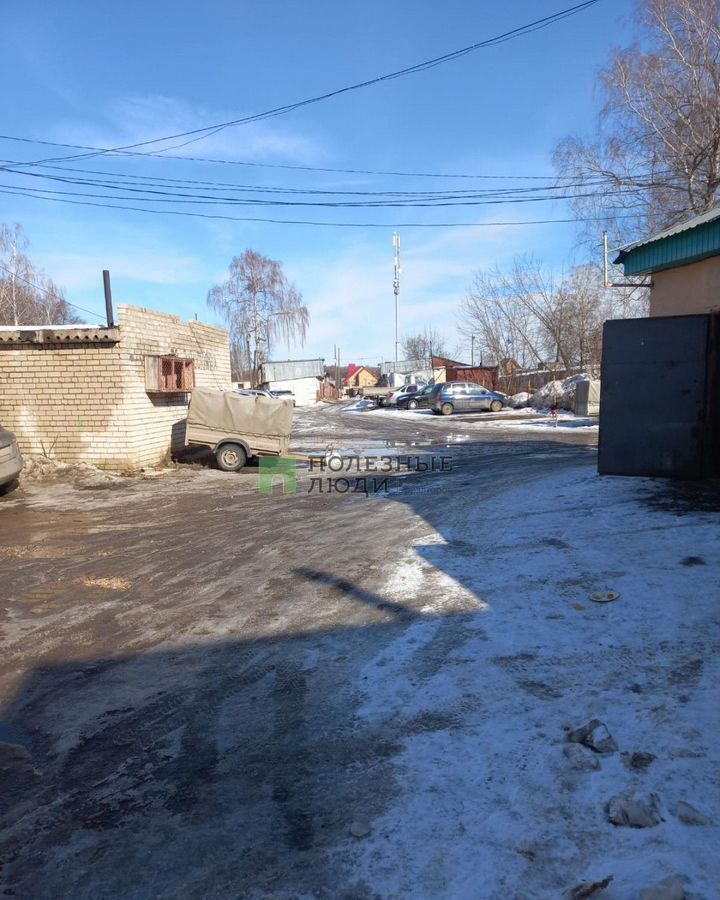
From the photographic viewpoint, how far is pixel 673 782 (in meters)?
2.51

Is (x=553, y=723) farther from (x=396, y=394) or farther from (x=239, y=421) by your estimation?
(x=396, y=394)

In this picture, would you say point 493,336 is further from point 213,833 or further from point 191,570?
point 213,833

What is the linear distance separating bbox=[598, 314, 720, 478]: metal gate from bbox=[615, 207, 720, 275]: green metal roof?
1108mm

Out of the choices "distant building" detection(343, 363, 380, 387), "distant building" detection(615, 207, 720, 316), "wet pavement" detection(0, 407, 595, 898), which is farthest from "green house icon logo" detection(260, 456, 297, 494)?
"distant building" detection(343, 363, 380, 387)

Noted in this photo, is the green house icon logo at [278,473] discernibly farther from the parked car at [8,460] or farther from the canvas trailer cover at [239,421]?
the parked car at [8,460]

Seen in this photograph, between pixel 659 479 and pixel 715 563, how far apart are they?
3.73m

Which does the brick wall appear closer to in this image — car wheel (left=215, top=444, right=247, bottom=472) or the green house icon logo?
car wheel (left=215, top=444, right=247, bottom=472)

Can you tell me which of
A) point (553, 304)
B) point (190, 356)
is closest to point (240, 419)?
point (190, 356)

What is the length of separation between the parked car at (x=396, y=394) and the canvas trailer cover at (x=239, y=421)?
2736 centimetres

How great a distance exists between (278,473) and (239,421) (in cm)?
140

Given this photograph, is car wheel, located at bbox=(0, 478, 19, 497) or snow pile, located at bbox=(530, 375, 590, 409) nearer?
car wheel, located at bbox=(0, 478, 19, 497)

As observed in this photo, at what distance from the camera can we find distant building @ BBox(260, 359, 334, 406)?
181 ft

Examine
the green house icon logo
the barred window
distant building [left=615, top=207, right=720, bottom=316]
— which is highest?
distant building [left=615, top=207, right=720, bottom=316]

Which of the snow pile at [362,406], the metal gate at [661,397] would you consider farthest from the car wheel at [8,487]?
the snow pile at [362,406]
